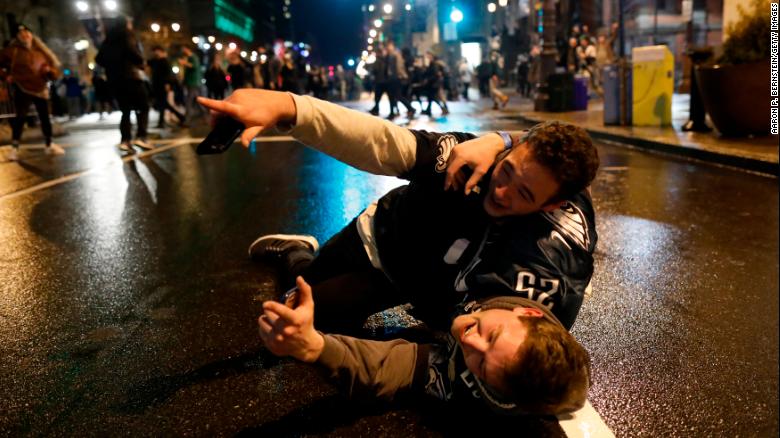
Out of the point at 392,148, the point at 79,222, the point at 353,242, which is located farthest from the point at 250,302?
the point at 79,222

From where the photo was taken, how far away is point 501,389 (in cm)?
190

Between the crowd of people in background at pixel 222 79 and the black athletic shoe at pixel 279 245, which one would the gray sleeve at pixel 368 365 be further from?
the crowd of people in background at pixel 222 79

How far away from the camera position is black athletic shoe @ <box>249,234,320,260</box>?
12.7 feet

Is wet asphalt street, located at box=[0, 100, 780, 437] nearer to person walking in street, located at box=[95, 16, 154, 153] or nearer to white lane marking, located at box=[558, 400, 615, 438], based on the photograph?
white lane marking, located at box=[558, 400, 615, 438]

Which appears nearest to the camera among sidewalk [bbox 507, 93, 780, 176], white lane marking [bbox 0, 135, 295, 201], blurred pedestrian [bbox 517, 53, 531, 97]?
white lane marking [bbox 0, 135, 295, 201]

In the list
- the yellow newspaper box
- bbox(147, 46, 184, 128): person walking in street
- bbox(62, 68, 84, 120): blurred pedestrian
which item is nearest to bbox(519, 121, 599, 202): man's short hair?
the yellow newspaper box

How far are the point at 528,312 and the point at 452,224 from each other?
0.59 m

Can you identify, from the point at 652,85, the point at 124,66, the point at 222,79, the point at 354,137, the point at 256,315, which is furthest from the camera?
the point at 222,79

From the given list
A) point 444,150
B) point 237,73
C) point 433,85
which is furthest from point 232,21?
point 444,150

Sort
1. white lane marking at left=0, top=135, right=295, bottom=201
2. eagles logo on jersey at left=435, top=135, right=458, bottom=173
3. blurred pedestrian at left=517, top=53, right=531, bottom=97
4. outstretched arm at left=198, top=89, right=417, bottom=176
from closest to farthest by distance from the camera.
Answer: outstretched arm at left=198, top=89, right=417, bottom=176
eagles logo on jersey at left=435, top=135, right=458, bottom=173
white lane marking at left=0, top=135, right=295, bottom=201
blurred pedestrian at left=517, top=53, right=531, bottom=97

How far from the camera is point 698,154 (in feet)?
27.6

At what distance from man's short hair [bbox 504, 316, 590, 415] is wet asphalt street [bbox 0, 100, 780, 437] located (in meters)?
0.32

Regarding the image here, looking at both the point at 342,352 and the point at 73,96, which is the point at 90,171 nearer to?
the point at 342,352

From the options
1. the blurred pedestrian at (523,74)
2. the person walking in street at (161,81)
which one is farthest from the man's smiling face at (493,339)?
the blurred pedestrian at (523,74)
